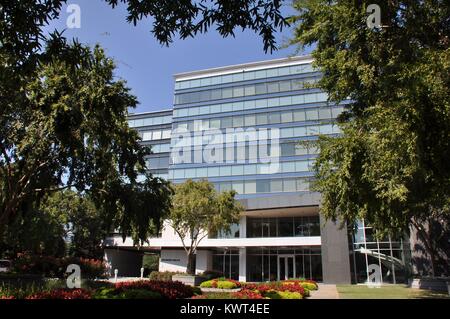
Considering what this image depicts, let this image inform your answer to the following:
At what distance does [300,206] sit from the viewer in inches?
1577

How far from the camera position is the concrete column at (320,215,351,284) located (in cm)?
3678

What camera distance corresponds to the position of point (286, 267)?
43031mm

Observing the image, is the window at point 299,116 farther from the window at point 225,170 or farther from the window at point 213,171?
the window at point 213,171

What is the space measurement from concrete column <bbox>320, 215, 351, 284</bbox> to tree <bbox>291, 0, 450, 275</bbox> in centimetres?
2212

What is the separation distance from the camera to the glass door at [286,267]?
4288 cm

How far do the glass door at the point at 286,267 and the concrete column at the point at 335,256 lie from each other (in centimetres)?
591

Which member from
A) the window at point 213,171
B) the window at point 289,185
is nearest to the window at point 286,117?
the window at point 289,185

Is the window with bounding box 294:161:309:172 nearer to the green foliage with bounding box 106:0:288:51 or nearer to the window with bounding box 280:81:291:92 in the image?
the window with bounding box 280:81:291:92

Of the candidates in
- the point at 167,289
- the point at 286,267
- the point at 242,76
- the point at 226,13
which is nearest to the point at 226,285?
the point at 167,289

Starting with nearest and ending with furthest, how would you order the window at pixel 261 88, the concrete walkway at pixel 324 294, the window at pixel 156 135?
the concrete walkway at pixel 324 294 → the window at pixel 261 88 → the window at pixel 156 135

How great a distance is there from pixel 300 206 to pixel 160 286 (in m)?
24.5

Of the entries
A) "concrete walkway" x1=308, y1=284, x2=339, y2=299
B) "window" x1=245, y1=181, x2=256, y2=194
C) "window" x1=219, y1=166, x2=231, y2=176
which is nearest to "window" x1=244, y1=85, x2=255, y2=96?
"window" x1=219, y1=166, x2=231, y2=176

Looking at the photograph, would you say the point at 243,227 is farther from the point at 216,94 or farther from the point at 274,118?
the point at 216,94
